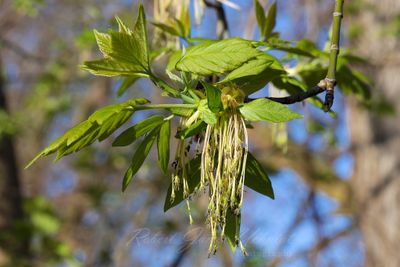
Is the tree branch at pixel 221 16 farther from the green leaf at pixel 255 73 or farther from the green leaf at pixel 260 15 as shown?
the green leaf at pixel 255 73

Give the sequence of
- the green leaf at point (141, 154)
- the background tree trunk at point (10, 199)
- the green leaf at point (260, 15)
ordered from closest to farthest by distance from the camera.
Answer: the green leaf at point (141, 154)
the green leaf at point (260, 15)
the background tree trunk at point (10, 199)

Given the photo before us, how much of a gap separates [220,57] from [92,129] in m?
0.20

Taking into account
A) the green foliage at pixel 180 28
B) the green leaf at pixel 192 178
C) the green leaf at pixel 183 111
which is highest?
the green foliage at pixel 180 28

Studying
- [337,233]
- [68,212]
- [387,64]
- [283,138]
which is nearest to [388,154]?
[387,64]

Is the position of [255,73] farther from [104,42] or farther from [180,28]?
[180,28]

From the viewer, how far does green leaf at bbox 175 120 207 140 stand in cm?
89

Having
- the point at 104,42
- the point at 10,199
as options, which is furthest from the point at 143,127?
the point at 10,199

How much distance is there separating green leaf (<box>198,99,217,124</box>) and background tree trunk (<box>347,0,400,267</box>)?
3.50 metres

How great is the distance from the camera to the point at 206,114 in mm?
877

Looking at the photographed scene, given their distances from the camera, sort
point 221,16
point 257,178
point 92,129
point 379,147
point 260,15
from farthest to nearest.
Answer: point 379,147, point 221,16, point 260,15, point 257,178, point 92,129

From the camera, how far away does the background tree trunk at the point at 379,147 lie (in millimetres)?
4316

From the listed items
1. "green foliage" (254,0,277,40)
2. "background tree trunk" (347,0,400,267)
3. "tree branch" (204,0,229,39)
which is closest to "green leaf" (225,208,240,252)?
"green foliage" (254,0,277,40)

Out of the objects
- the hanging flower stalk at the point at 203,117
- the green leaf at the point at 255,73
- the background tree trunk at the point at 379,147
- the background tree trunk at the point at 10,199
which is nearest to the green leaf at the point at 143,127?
the hanging flower stalk at the point at 203,117

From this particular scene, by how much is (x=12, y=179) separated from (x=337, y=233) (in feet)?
10.2
